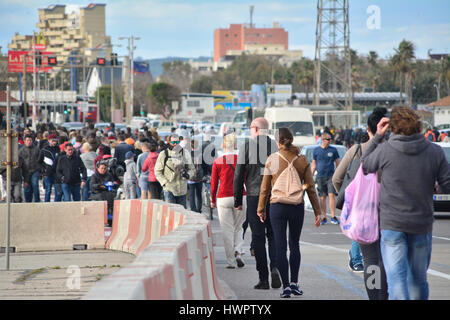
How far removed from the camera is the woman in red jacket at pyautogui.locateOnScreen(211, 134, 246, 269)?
34.8 feet

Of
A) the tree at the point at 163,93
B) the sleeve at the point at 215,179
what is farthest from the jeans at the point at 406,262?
the tree at the point at 163,93

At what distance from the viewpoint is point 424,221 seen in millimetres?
6254

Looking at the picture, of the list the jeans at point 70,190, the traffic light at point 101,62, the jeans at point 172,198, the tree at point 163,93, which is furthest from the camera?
the tree at point 163,93

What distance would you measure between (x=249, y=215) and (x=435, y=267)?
9.66 feet

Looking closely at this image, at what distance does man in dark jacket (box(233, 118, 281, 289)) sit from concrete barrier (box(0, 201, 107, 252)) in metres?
5.67

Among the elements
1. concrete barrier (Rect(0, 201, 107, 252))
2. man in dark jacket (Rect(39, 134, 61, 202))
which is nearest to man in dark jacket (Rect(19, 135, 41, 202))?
man in dark jacket (Rect(39, 134, 61, 202))

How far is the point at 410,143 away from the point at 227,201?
456cm

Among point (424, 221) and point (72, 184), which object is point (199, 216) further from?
point (72, 184)

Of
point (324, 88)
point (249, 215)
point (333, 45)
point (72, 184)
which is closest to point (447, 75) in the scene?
point (324, 88)

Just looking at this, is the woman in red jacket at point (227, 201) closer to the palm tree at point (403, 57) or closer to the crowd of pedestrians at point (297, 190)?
the crowd of pedestrians at point (297, 190)

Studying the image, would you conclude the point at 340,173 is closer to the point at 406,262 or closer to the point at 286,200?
the point at 286,200

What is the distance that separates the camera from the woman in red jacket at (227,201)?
10.6 m

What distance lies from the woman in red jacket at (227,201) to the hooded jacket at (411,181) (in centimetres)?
437

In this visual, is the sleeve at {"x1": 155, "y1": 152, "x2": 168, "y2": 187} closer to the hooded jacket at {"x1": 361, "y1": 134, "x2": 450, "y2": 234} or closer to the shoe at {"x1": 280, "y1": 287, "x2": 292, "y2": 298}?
the shoe at {"x1": 280, "y1": 287, "x2": 292, "y2": 298}
